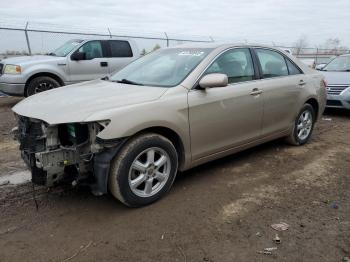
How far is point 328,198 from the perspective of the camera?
397 centimetres

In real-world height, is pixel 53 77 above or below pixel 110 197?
above

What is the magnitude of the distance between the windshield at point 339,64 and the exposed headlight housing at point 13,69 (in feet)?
26.1

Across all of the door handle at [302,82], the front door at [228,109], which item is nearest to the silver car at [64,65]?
the door handle at [302,82]

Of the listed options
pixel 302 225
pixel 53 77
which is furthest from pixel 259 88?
pixel 53 77

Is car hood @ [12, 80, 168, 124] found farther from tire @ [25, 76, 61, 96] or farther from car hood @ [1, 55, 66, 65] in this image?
car hood @ [1, 55, 66, 65]

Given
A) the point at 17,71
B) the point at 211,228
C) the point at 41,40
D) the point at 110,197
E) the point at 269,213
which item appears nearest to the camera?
the point at 211,228

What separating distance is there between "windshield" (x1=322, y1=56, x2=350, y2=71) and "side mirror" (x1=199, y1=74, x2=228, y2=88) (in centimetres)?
671

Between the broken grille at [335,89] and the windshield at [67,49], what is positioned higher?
the windshield at [67,49]

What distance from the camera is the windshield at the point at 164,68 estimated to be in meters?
4.11

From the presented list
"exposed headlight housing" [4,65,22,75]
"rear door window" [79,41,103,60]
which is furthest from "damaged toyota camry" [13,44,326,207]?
"rear door window" [79,41,103,60]

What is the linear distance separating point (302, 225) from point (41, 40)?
13943mm

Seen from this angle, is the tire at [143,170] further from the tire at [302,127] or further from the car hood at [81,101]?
the tire at [302,127]

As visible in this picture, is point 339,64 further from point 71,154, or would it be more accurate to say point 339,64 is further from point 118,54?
point 71,154

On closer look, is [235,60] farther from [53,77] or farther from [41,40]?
[41,40]
